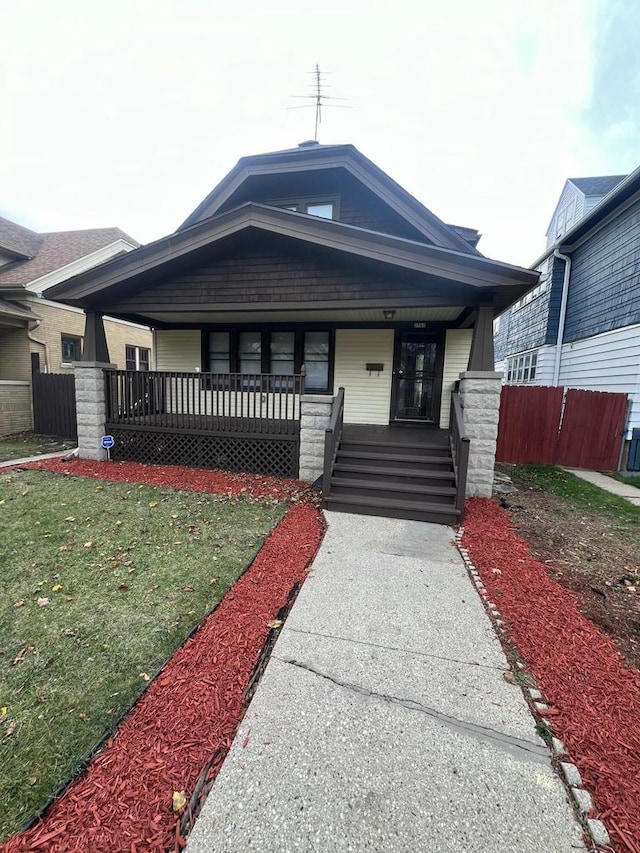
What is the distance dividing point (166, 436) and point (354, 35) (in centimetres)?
1250

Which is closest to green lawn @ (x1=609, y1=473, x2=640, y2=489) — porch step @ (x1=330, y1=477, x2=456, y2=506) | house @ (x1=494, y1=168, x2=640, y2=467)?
house @ (x1=494, y1=168, x2=640, y2=467)

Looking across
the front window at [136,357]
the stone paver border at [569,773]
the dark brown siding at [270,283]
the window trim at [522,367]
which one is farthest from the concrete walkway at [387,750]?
the front window at [136,357]

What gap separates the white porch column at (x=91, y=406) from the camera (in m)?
7.52

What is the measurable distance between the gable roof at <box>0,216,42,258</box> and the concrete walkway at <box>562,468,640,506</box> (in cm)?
1811

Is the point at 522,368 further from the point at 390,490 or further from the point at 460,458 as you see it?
the point at 390,490

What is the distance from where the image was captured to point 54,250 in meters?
14.4

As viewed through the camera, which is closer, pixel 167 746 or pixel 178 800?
pixel 178 800

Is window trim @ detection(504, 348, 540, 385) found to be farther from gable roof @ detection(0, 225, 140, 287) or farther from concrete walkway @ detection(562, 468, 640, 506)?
gable roof @ detection(0, 225, 140, 287)

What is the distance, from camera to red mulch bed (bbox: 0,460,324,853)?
141 centimetres

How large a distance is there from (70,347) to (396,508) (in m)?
13.5

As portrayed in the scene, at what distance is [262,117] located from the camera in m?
15.0

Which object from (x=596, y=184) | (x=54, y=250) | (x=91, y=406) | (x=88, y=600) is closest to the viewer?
(x=88, y=600)

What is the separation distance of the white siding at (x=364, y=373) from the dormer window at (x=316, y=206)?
101 inches

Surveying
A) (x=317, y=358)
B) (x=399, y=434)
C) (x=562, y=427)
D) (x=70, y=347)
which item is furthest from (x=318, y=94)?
(x=70, y=347)
